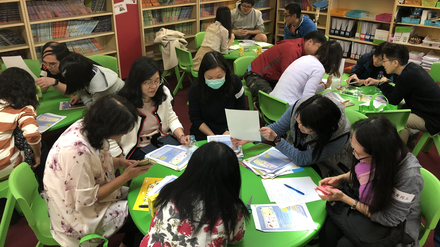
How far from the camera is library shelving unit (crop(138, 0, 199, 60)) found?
551cm

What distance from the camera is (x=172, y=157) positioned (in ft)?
7.39

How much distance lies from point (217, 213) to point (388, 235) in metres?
0.99

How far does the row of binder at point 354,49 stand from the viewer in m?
6.41

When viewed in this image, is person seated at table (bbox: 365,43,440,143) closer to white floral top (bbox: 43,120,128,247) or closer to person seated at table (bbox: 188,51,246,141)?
person seated at table (bbox: 188,51,246,141)

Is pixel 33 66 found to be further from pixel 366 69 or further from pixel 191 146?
pixel 366 69

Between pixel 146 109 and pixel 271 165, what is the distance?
1.09 metres

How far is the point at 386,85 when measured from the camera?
3266 mm

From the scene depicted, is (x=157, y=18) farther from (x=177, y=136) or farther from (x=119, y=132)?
(x=119, y=132)

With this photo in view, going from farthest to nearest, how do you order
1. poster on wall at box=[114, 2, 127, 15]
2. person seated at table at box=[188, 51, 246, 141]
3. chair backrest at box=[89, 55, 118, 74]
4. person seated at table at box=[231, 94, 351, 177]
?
poster on wall at box=[114, 2, 127, 15] → chair backrest at box=[89, 55, 118, 74] → person seated at table at box=[188, 51, 246, 141] → person seated at table at box=[231, 94, 351, 177]

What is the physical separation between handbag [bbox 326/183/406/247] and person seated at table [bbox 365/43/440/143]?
1782mm

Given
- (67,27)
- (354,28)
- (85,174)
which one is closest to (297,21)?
(354,28)

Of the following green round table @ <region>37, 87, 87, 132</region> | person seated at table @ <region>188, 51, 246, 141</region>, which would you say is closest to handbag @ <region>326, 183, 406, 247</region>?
person seated at table @ <region>188, 51, 246, 141</region>

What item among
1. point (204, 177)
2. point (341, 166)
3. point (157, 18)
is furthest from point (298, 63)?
point (157, 18)

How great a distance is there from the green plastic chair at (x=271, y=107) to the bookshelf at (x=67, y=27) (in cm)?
298
